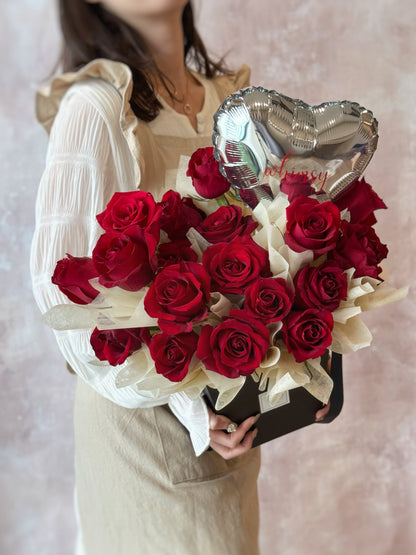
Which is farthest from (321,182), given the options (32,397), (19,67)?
(32,397)

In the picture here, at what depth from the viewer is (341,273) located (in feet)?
1.95

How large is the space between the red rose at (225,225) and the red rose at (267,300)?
86 millimetres

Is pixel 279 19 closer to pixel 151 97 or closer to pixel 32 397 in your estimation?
pixel 151 97

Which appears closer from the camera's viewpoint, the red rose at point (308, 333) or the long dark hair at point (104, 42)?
the red rose at point (308, 333)

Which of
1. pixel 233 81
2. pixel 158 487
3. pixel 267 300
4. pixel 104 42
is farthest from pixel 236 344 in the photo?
pixel 233 81

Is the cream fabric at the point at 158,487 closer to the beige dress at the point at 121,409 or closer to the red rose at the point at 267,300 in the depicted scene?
the beige dress at the point at 121,409

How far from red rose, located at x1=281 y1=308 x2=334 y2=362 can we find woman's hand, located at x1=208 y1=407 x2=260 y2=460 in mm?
208

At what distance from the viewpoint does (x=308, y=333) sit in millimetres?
578

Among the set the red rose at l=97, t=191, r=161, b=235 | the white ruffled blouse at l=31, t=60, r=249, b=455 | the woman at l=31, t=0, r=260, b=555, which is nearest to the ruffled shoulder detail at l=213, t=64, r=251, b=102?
the woman at l=31, t=0, r=260, b=555

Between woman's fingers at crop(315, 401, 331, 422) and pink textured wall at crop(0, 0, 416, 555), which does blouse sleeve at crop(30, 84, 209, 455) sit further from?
pink textured wall at crop(0, 0, 416, 555)

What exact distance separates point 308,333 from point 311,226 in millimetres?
106

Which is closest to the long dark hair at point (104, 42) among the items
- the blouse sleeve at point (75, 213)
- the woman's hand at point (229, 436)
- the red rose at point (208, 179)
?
the blouse sleeve at point (75, 213)

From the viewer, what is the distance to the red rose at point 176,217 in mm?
648

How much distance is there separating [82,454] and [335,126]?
0.67 metres
